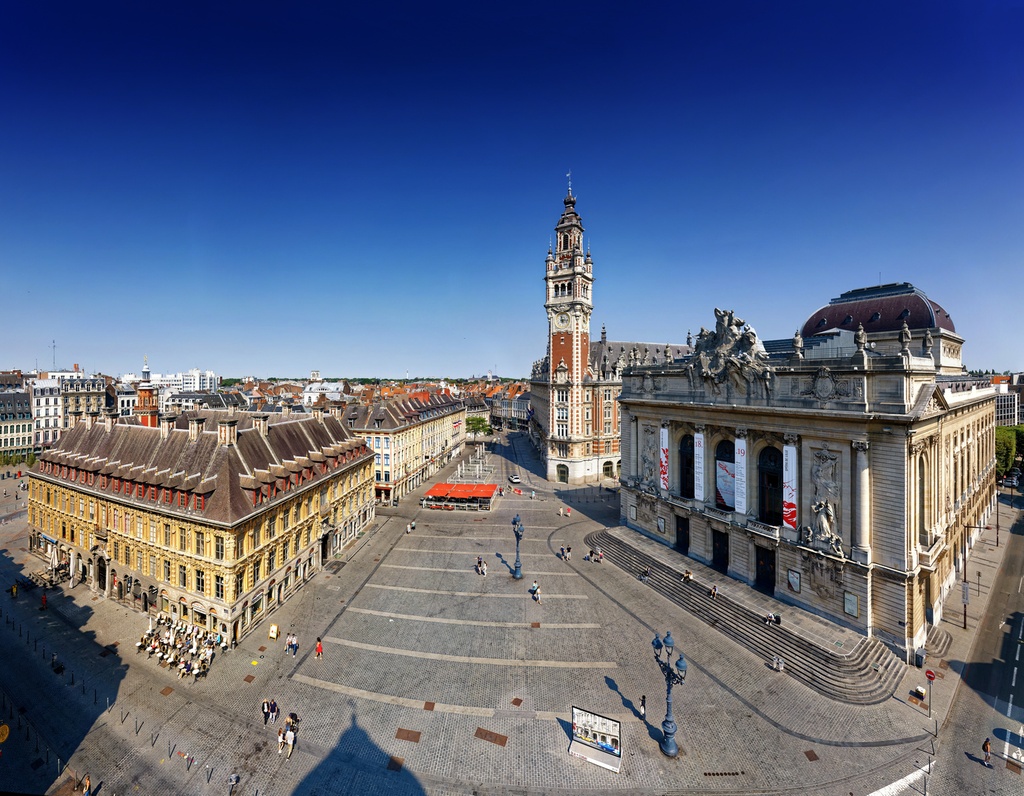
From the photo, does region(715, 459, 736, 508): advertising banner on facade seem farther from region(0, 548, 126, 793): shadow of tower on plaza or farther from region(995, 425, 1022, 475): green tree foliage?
region(995, 425, 1022, 475): green tree foliage

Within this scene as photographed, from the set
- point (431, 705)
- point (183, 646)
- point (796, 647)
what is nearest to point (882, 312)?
point (796, 647)

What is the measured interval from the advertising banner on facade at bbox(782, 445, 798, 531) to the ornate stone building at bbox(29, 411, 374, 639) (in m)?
35.4

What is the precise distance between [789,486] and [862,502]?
4.22 metres

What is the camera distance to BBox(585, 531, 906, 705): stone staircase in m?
24.3

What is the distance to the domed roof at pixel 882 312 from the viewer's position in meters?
41.8

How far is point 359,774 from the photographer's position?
1891 centimetres

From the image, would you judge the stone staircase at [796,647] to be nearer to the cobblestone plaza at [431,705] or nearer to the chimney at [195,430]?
the cobblestone plaza at [431,705]

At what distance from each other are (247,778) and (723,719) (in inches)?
845

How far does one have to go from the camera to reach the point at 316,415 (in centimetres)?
4603

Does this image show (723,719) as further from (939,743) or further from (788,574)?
(788,574)

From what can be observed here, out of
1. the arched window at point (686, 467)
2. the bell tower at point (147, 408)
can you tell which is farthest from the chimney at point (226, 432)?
the arched window at point (686, 467)

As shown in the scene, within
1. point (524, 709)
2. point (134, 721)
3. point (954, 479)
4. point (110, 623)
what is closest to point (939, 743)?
point (524, 709)

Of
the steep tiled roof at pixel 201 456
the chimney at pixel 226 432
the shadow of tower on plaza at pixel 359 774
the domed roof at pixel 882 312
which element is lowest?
the shadow of tower on plaza at pixel 359 774

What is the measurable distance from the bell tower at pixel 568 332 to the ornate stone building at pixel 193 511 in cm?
3911
